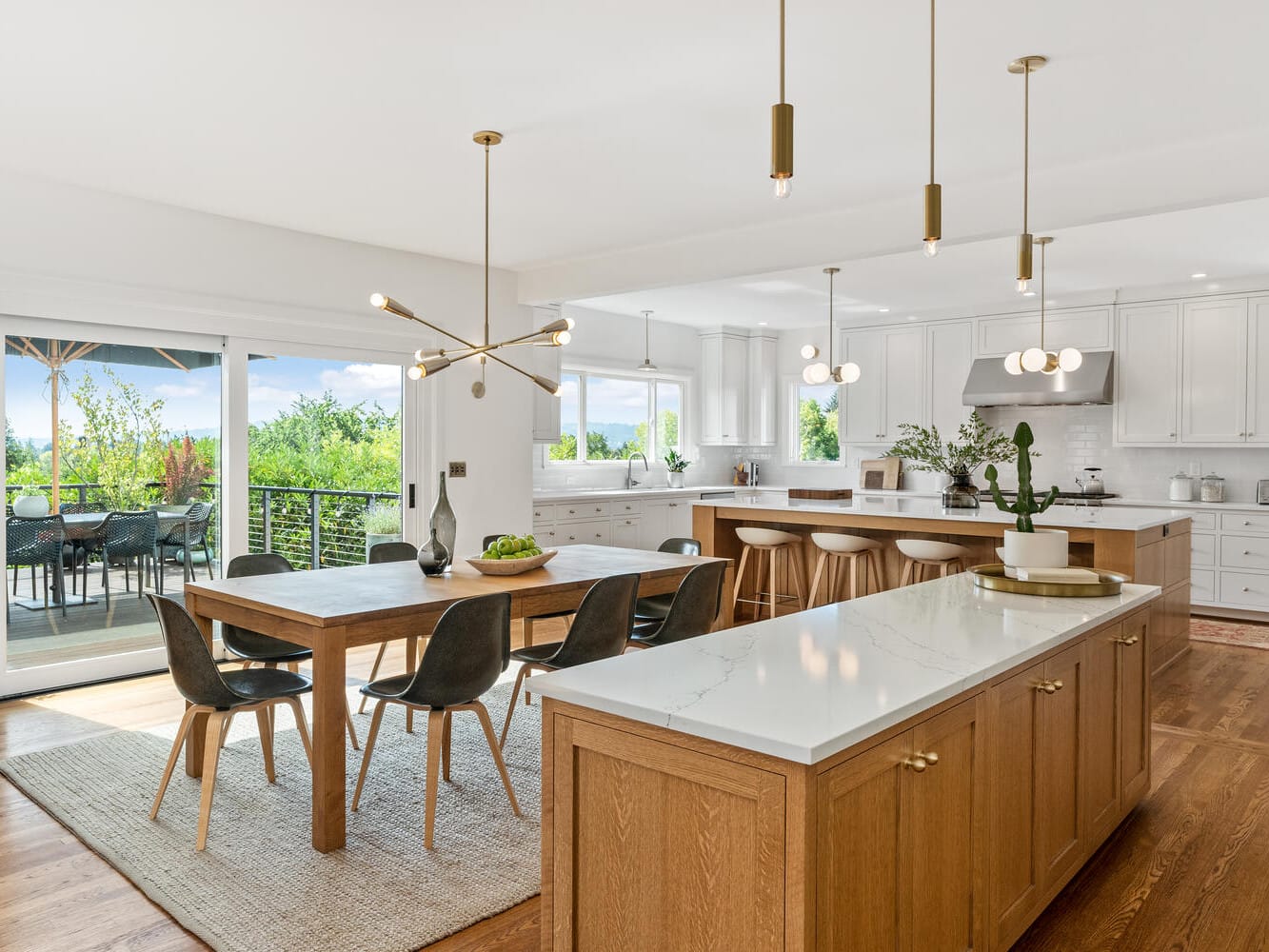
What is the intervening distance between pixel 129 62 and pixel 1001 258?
5070mm

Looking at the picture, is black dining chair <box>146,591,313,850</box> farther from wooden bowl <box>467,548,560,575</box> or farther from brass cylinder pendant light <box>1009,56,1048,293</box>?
brass cylinder pendant light <box>1009,56,1048,293</box>

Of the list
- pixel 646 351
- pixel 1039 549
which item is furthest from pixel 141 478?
pixel 646 351

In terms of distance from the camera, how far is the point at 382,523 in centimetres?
577

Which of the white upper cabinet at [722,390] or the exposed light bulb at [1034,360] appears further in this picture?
the white upper cabinet at [722,390]

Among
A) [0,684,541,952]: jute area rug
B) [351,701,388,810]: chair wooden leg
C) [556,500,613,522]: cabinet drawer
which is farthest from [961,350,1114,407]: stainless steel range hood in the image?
[351,701,388,810]: chair wooden leg

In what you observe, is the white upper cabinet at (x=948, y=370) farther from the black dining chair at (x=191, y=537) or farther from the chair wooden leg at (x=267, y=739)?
the chair wooden leg at (x=267, y=739)

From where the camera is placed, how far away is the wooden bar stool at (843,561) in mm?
5551

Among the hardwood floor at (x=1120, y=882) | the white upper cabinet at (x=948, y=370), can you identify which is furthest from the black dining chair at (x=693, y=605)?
the white upper cabinet at (x=948, y=370)

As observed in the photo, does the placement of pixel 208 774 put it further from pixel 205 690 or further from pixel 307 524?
pixel 307 524

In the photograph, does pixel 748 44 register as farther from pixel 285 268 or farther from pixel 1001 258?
pixel 1001 258

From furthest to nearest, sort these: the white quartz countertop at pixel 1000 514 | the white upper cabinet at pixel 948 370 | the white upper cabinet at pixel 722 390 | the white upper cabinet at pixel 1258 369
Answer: the white upper cabinet at pixel 722 390 < the white upper cabinet at pixel 948 370 < the white upper cabinet at pixel 1258 369 < the white quartz countertop at pixel 1000 514

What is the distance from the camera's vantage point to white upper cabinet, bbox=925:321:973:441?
7.95m

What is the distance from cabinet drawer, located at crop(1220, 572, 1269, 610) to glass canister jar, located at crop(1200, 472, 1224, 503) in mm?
647

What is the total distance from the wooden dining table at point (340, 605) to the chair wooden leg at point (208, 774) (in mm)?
297
